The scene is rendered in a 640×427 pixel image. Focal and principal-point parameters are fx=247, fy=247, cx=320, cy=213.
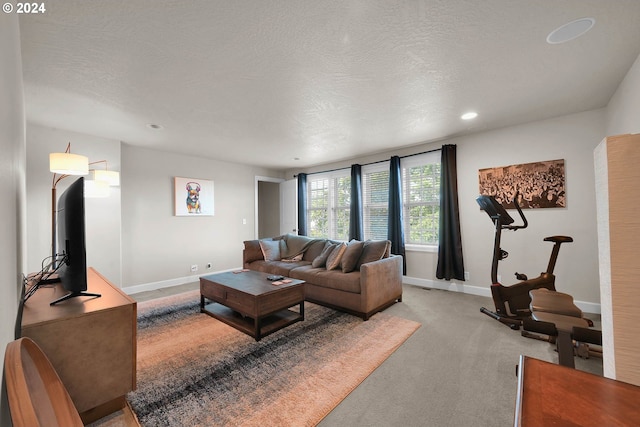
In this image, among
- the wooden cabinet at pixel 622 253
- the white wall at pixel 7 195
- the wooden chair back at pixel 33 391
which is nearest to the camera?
the wooden chair back at pixel 33 391

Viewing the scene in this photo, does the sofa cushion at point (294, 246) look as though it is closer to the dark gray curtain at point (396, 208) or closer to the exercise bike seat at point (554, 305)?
the dark gray curtain at point (396, 208)

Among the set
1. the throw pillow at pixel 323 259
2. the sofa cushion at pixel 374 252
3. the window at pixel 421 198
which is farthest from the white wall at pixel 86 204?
the window at pixel 421 198

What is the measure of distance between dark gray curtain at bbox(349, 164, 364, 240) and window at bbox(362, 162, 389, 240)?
0.34 feet

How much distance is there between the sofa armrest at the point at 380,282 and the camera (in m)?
2.93

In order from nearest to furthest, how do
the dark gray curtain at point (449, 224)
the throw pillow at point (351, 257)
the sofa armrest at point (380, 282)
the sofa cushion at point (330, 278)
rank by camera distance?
the sofa armrest at point (380, 282) → the sofa cushion at point (330, 278) → the throw pillow at point (351, 257) → the dark gray curtain at point (449, 224)

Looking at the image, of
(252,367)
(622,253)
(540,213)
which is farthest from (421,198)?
(622,253)

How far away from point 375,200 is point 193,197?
11.9 ft

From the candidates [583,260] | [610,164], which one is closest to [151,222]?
[610,164]

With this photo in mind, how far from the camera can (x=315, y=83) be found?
228 centimetres

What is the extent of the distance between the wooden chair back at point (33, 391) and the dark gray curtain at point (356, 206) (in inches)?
180

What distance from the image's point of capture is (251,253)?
4391 mm

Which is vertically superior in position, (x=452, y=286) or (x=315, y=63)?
(x=315, y=63)

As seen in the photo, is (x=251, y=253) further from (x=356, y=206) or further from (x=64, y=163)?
(x=64, y=163)

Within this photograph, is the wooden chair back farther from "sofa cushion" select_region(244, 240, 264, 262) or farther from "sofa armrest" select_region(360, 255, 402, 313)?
"sofa cushion" select_region(244, 240, 264, 262)
